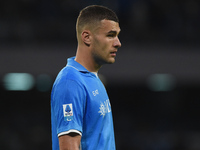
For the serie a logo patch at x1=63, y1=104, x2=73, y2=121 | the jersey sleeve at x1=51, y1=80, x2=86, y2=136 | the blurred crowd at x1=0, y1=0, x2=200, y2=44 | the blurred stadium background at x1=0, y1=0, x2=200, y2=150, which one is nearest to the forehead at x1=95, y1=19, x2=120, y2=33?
the jersey sleeve at x1=51, y1=80, x2=86, y2=136

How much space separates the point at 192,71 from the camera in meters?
11.2

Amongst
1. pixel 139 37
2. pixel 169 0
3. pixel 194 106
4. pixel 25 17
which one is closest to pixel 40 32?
pixel 25 17

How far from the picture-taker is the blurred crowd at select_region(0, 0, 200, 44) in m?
11.6

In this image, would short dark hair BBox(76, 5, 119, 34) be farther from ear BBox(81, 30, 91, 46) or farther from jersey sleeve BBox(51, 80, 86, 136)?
jersey sleeve BBox(51, 80, 86, 136)

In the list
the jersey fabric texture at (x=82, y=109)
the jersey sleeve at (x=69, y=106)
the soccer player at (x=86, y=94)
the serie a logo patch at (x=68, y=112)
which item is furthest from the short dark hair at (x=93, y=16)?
the serie a logo patch at (x=68, y=112)

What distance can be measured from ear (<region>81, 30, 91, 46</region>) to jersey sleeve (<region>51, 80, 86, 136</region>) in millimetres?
376

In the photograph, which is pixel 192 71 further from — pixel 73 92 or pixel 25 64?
pixel 73 92

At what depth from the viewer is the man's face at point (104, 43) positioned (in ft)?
9.68

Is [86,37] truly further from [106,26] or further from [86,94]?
[86,94]

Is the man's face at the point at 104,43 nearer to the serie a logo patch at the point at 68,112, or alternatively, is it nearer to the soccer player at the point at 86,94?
the soccer player at the point at 86,94

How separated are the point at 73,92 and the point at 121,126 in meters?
10.7

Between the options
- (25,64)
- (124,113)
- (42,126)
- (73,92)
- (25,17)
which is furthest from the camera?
(124,113)

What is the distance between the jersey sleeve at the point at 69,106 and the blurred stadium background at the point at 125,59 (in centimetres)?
850

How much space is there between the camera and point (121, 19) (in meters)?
12.1
